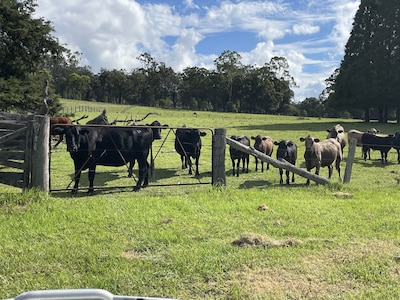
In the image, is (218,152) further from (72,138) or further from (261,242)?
(261,242)

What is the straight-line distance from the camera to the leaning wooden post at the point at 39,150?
27.8ft

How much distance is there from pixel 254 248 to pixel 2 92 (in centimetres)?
2202

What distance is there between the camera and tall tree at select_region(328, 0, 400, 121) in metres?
49.4

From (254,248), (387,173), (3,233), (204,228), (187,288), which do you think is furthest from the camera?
(387,173)

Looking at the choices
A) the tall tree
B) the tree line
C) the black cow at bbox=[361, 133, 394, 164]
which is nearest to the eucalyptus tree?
the tree line

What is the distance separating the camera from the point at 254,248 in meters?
5.87

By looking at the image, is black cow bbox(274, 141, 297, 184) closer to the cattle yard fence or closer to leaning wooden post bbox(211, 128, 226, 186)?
leaning wooden post bbox(211, 128, 226, 186)

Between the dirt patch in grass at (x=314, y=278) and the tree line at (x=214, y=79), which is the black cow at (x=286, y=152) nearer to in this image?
the dirt patch in grass at (x=314, y=278)

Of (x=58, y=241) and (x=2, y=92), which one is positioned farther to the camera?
(x=2, y=92)

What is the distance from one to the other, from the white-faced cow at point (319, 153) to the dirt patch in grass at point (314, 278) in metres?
7.52

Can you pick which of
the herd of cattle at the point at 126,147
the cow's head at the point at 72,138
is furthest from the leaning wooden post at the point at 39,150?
the cow's head at the point at 72,138

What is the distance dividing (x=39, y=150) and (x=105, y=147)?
2899 mm

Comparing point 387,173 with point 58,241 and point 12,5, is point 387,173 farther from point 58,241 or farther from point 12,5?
point 12,5

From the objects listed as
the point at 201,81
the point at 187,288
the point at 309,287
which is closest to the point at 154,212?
the point at 187,288
